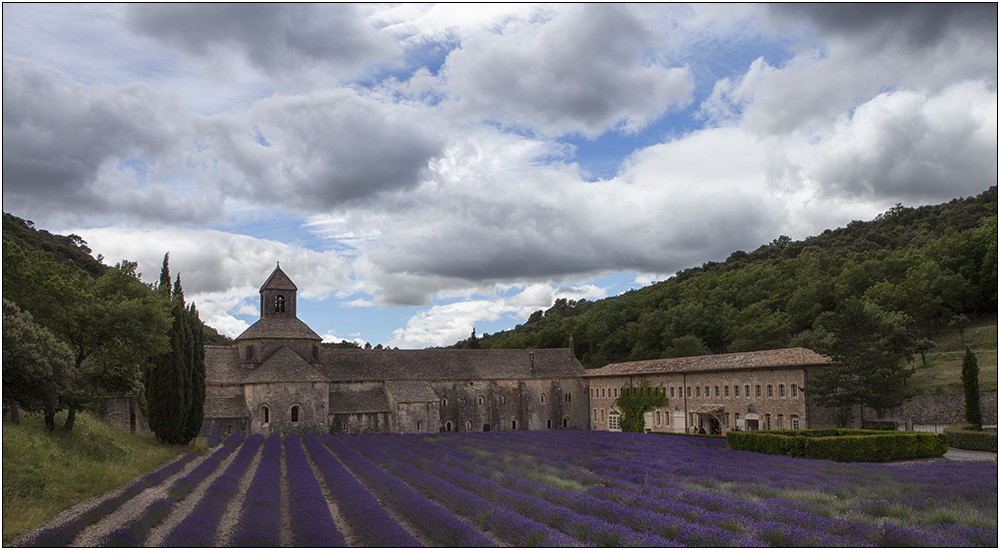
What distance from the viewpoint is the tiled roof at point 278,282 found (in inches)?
2191

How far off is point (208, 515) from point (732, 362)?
123 ft

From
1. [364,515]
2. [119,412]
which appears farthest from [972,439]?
[119,412]

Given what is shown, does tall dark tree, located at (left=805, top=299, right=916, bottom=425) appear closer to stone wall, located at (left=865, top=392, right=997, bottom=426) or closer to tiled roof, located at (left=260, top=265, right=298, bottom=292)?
stone wall, located at (left=865, top=392, right=997, bottom=426)

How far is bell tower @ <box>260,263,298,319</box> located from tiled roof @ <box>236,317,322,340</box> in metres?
0.79

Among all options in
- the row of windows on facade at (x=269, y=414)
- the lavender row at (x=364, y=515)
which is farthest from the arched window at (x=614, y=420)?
the lavender row at (x=364, y=515)

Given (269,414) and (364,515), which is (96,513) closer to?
(364,515)

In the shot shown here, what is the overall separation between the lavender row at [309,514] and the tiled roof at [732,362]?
30.0 meters

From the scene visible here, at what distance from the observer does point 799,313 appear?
230 feet

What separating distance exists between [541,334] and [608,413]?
37.8 metres

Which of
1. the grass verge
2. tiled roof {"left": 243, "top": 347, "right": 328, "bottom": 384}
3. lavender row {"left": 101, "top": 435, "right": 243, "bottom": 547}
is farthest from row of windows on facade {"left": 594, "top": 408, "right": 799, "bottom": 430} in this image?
the grass verge

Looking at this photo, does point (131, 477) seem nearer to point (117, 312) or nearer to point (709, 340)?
point (117, 312)

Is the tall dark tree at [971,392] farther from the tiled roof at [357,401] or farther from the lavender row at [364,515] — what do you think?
the tiled roof at [357,401]

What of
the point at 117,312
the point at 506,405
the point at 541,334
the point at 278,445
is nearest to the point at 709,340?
the point at 541,334

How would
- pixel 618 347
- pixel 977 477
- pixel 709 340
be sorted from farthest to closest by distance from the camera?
pixel 618 347 < pixel 709 340 < pixel 977 477
